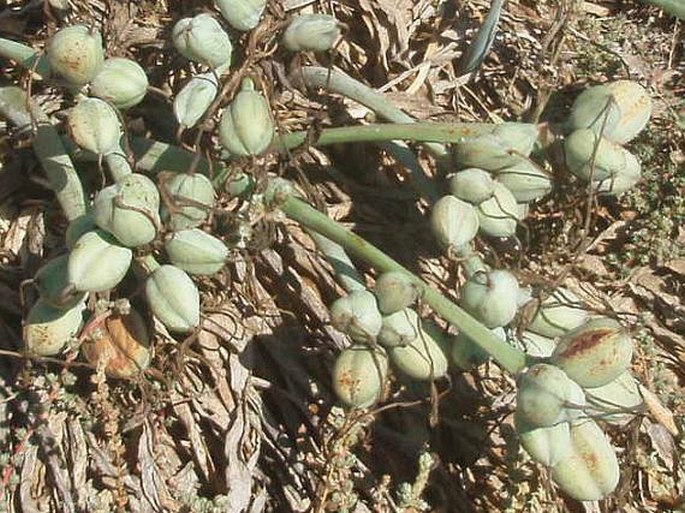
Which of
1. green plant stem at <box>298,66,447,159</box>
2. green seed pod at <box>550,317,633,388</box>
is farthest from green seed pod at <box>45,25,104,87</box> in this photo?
green seed pod at <box>550,317,633,388</box>

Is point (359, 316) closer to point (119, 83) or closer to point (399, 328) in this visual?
point (399, 328)

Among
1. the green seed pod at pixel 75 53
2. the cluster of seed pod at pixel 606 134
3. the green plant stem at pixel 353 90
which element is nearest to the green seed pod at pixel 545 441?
the cluster of seed pod at pixel 606 134

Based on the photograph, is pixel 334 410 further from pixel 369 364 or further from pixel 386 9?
pixel 386 9

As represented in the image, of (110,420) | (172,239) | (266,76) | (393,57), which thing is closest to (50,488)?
(110,420)

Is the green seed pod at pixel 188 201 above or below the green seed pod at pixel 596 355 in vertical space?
below

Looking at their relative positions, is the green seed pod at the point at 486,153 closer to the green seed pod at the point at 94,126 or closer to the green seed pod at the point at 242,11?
the green seed pod at the point at 242,11

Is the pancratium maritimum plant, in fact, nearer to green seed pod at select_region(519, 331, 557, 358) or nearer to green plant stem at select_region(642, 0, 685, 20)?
green seed pod at select_region(519, 331, 557, 358)

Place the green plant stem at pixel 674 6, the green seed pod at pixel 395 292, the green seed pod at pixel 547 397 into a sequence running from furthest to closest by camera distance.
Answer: the green plant stem at pixel 674 6 < the green seed pod at pixel 395 292 < the green seed pod at pixel 547 397
